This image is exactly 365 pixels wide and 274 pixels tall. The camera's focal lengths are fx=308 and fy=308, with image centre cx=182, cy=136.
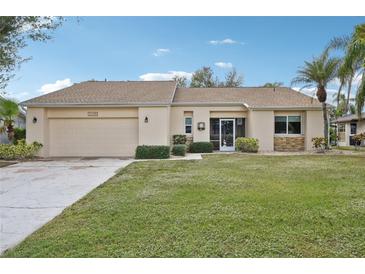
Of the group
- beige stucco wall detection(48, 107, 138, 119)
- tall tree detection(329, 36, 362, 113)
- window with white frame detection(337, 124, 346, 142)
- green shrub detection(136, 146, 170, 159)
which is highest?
tall tree detection(329, 36, 362, 113)

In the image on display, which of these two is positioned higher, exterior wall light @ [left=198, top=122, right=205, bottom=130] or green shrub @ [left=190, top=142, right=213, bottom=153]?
exterior wall light @ [left=198, top=122, right=205, bottom=130]

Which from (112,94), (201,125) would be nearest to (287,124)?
(201,125)

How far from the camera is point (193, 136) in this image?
1998 centimetres

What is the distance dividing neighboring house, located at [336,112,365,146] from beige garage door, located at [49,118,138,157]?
21.3 meters

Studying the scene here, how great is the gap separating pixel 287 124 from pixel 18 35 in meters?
16.0

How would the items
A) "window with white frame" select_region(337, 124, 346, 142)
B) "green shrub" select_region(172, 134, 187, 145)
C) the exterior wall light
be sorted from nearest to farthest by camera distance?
1. "green shrub" select_region(172, 134, 187, 145)
2. the exterior wall light
3. "window with white frame" select_region(337, 124, 346, 142)

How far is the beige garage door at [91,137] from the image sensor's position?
59.7 ft

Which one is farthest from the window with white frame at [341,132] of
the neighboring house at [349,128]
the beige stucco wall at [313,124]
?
the beige stucco wall at [313,124]

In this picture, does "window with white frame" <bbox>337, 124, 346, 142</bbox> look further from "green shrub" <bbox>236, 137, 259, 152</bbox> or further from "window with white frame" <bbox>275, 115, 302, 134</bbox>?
"green shrub" <bbox>236, 137, 259, 152</bbox>

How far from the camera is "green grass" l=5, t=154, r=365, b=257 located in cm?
410

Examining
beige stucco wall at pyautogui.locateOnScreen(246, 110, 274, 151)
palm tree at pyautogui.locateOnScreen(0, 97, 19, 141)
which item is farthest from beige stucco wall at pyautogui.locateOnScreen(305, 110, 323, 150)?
palm tree at pyautogui.locateOnScreen(0, 97, 19, 141)

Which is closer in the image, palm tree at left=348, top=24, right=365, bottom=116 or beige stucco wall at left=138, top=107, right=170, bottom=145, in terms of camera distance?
palm tree at left=348, top=24, right=365, bottom=116
